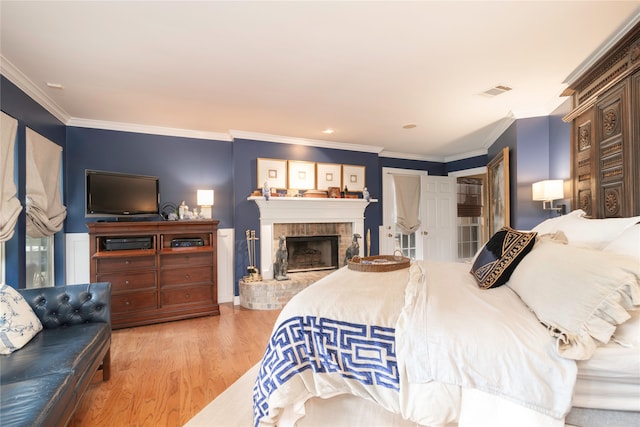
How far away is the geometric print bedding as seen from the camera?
132cm

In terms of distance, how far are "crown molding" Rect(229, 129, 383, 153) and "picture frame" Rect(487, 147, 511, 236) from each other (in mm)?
1803

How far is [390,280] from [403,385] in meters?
0.71

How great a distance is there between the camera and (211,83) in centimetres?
272

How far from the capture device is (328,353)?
1411mm

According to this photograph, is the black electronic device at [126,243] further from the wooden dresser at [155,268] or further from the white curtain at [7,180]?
the white curtain at [7,180]

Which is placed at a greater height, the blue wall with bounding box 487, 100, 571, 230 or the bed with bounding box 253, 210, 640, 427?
the blue wall with bounding box 487, 100, 571, 230

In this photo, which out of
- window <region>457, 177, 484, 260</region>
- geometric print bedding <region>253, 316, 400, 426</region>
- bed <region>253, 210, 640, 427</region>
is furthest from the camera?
window <region>457, 177, 484, 260</region>

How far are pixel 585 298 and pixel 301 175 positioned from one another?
3.90m

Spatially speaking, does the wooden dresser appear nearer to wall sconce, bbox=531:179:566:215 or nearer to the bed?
the bed

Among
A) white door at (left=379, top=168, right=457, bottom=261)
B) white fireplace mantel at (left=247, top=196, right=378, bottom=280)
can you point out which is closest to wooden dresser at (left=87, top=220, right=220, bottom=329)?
white fireplace mantel at (left=247, top=196, right=378, bottom=280)

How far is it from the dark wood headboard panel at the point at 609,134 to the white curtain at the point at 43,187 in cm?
464

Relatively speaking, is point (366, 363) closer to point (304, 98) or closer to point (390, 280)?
point (390, 280)

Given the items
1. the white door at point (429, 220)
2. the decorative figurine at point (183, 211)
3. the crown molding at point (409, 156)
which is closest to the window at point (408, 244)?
the white door at point (429, 220)

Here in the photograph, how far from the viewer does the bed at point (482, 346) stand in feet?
3.49
